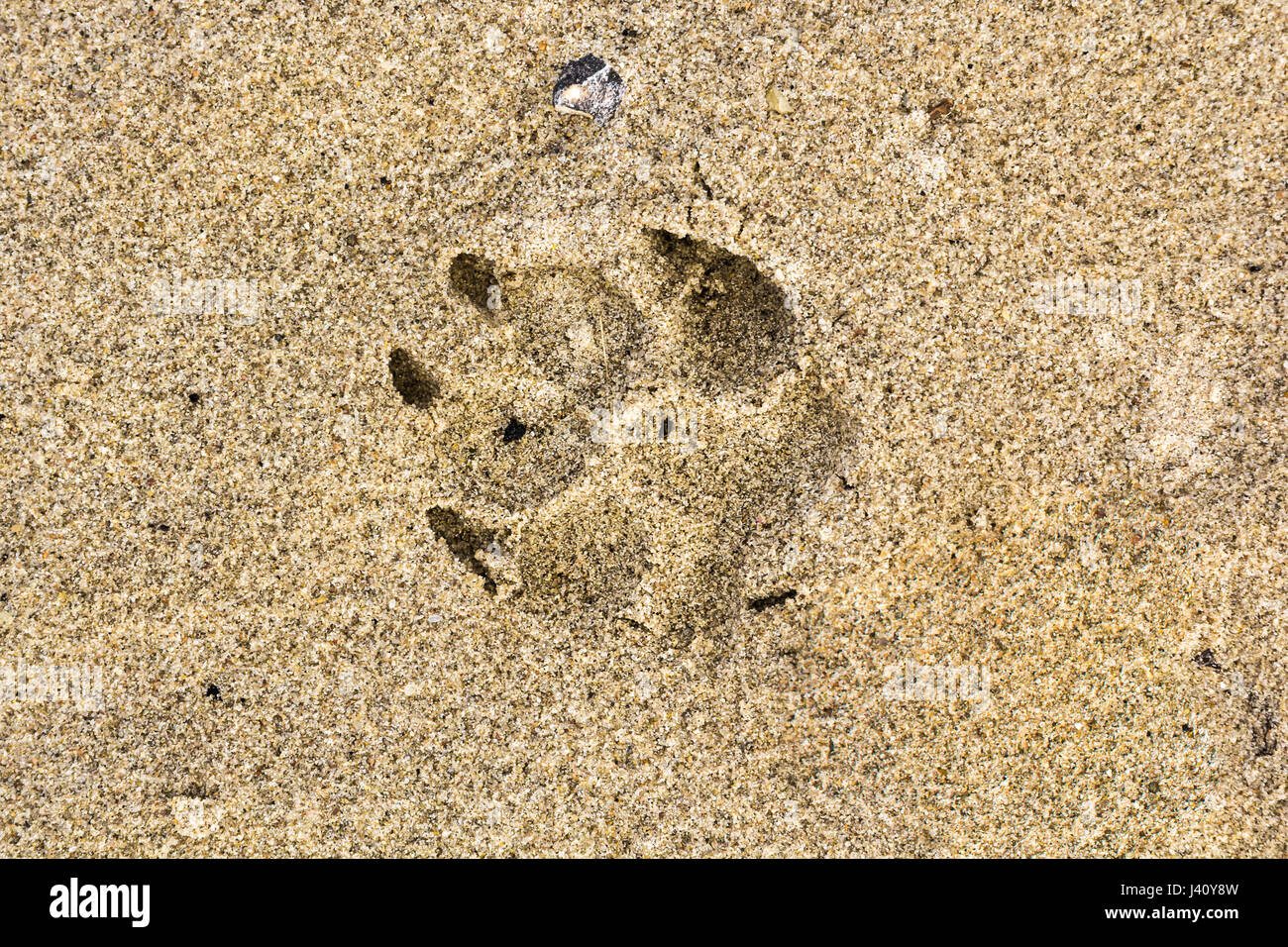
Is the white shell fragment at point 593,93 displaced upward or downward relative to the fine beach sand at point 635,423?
upward

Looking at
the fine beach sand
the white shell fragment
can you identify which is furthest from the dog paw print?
the white shell fragment

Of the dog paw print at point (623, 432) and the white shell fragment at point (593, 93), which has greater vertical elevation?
the white shell fragment at point (593, 93)

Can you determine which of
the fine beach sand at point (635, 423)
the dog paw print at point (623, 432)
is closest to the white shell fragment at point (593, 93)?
the fine beach sand at point (635, 423)

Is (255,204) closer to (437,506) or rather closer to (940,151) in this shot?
(437,506)

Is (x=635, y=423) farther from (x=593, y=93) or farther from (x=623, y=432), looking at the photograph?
(x=593, y=93)

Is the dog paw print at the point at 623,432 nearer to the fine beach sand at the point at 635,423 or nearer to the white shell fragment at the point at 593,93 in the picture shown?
the fine beach sand at the point at 635,423

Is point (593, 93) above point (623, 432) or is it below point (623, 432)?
above

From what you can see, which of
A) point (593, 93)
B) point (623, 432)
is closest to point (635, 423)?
point (623, 432)
